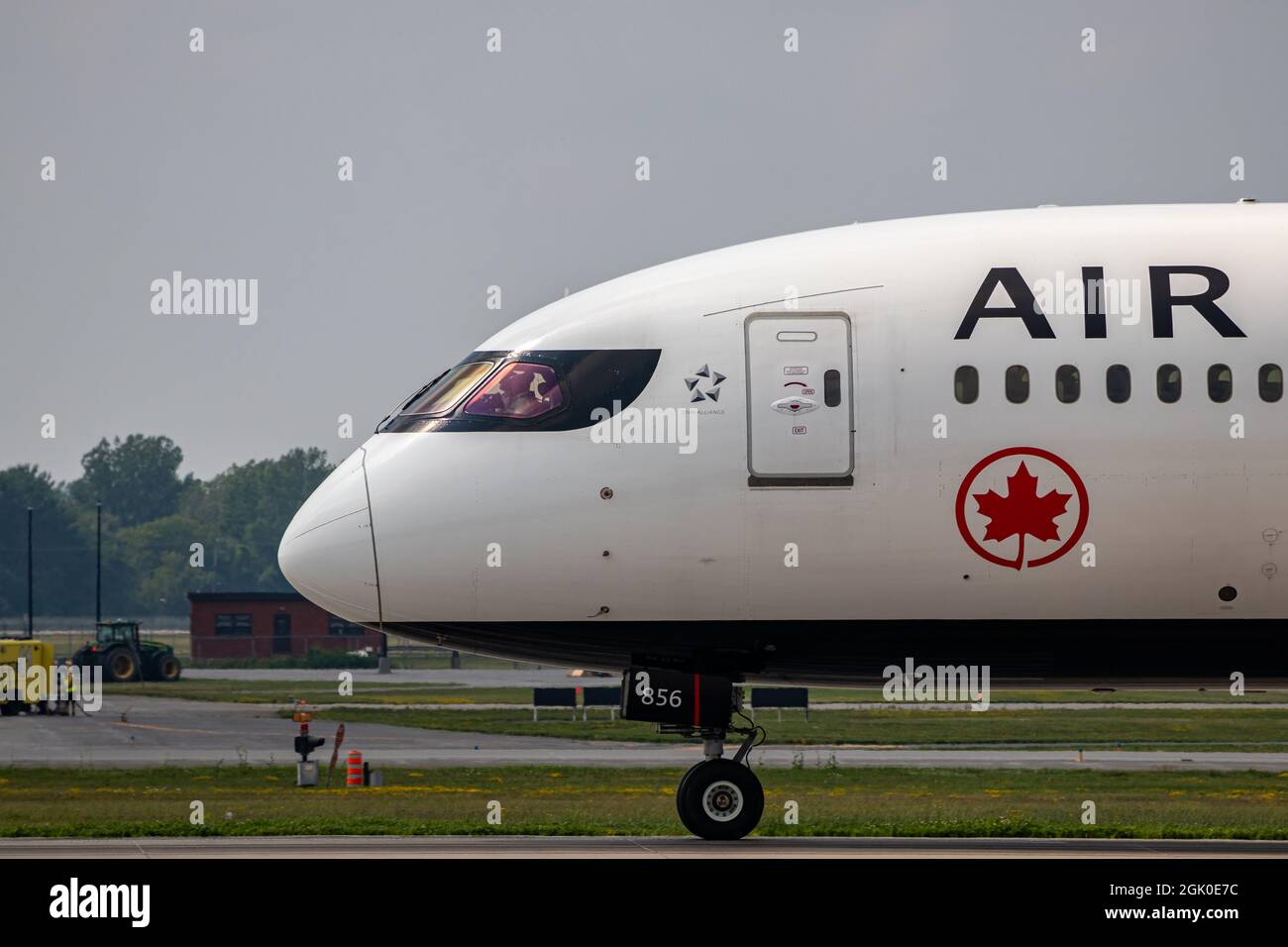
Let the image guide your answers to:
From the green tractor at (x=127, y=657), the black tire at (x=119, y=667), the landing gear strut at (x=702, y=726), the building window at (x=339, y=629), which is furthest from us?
the building window at (x=339, y=629)

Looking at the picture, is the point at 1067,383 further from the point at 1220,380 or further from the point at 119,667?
the point at 119,667

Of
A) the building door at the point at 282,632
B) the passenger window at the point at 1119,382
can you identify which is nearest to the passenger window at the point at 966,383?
the passenger window at the point at 1119,382

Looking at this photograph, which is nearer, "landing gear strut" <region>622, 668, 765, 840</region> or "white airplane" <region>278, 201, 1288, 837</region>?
"white airplane" <region>278, 201, 1288, 837</region>

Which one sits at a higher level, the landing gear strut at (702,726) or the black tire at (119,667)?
the landing gear strut at (702,726)

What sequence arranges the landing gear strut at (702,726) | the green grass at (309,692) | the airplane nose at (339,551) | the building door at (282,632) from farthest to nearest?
the building door at (282,632), the green grass at (309,692), the landing gear strut at (702,726), the airplane nose at (339,551)

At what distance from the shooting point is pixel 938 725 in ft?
149

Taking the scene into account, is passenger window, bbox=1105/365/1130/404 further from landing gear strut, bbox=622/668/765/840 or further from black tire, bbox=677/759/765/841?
black tire, bbox=677/759/765/841

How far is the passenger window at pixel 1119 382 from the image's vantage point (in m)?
16.1

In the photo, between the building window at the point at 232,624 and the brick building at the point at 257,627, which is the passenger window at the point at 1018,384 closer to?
the brick building at the point at 257,627

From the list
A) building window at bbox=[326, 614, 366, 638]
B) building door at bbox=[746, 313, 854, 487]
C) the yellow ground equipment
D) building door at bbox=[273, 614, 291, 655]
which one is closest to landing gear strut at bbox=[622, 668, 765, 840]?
building door at bbox=[746, 313, 854, 487]

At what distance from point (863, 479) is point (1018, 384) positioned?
1.68 m

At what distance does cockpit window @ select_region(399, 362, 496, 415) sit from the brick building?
272ft

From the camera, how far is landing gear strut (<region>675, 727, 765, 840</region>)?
16.9m
